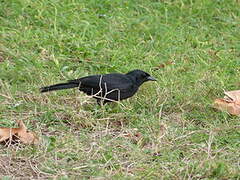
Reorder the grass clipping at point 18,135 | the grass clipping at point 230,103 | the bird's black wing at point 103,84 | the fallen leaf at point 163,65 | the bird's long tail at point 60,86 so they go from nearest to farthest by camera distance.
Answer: the grass clipping at point 18,135 < the grass clipping at point 230,103 < the bird's long tail at point 60,86 < the bird's black wing at point 103,84 < the fallen leaf at point 163,65

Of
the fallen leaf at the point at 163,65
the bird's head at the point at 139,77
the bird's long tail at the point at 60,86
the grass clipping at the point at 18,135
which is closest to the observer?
the grass clipping at the point at 18,135

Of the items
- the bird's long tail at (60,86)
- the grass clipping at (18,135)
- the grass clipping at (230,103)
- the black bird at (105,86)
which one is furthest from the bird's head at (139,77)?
the grass clipping at (18,135)

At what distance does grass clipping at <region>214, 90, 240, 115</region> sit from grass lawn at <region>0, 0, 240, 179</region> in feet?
0.25

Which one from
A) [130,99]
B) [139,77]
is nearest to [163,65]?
[139,77]

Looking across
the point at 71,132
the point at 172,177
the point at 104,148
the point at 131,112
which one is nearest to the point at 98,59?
the point at 131,112

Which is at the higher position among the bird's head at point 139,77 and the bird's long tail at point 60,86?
the bird's long tail at point 60,86

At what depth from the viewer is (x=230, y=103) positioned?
6066 millimetres

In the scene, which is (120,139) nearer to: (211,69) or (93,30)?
(211,69)

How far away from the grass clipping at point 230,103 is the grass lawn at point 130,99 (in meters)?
0.08

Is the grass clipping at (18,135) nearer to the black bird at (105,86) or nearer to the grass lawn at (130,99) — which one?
the grass lawn at (130,99)

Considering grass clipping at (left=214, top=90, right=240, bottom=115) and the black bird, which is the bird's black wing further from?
grass clipping at (left=214, top=90, right=240, bottom=115)

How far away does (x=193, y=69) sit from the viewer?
784cm

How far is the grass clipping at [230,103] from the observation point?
19.7 feet

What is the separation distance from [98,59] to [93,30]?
92 centimetres
